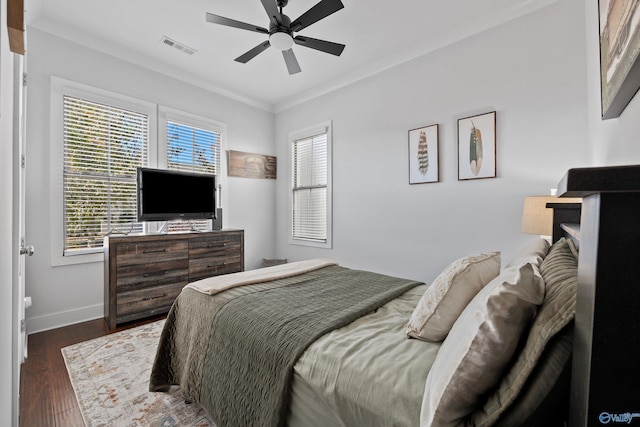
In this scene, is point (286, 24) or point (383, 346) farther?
point (286, 24)

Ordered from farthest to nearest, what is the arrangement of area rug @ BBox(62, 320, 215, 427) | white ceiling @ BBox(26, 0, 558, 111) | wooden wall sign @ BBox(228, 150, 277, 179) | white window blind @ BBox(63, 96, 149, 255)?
wooden wall sign @ BBox(228, 150, 277, 179)
white window blind @ BBox(63, 96, 149, 255)
white ceiling @ BBox(26, 0, 558, 111)
area rug @ BBox(62, 320, 215, 427)

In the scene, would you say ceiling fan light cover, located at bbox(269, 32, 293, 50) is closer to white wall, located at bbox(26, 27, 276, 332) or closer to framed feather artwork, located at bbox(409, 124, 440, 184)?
framed feather artwork, located at bbox(409, 124, 440, 184)

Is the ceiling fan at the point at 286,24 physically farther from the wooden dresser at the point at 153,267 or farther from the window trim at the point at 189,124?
the wooden dresser at the point at 153,267

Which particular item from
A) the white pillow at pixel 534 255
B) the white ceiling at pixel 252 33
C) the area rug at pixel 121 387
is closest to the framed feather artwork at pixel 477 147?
the white ceiling at pixel 252 33

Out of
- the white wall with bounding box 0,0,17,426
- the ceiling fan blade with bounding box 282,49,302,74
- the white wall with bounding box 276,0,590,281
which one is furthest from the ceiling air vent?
the white wall with bounding box 0,0,17,426

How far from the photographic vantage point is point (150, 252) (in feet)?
10.1

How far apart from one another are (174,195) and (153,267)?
883 mm

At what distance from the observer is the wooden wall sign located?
4469 mm

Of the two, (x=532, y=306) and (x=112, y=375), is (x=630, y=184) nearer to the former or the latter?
(x=532, y=306)

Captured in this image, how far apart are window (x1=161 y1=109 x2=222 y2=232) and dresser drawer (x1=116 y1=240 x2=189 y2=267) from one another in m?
0.60

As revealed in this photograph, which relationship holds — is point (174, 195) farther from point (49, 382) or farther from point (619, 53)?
point (619, 53)

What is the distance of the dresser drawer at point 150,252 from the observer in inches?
115

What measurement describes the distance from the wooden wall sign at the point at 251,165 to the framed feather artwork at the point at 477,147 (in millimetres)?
3080

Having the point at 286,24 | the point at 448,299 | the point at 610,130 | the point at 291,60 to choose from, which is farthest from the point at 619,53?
the point at 291,60
